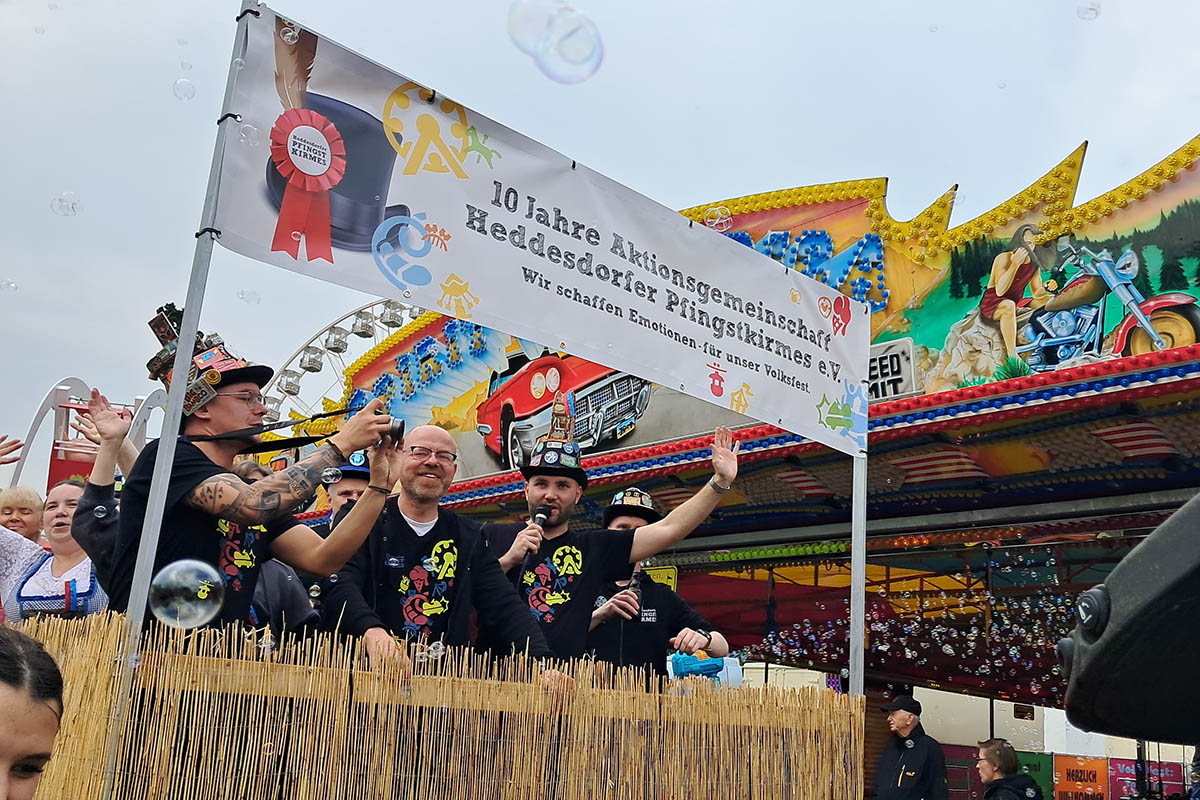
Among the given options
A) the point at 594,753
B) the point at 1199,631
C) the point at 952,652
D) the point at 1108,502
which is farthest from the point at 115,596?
the point at 952,652

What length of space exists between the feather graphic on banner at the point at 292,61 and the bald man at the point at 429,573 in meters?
1.31

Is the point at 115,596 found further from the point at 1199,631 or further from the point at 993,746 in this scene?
the point at 993,746

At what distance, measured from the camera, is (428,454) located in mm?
4062

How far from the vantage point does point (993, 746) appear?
296 inches

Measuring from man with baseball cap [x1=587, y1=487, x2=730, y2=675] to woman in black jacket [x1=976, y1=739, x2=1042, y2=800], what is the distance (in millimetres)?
2906

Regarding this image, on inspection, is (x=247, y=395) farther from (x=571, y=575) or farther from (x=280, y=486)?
(x=571, y=575)

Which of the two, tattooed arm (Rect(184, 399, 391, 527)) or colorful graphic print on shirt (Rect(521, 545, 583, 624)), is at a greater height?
tattooed arm (Rect(184, 399, 391, 527))

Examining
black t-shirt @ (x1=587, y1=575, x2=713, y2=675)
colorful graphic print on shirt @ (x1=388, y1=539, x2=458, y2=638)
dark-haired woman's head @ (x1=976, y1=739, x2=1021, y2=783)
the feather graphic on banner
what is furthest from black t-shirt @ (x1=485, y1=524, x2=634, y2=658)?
dark-haired woman's head @ (x1=976, y1=739, x2=1021, y2=783)

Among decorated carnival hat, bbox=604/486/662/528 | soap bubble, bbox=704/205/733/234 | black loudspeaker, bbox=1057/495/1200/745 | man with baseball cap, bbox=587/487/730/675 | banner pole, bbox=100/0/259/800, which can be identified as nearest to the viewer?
black loudspeaker, bbox=1057/495/1200/745

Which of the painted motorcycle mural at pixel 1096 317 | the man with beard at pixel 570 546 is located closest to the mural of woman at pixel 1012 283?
the painted motorcycle mural at pixel 1096 317

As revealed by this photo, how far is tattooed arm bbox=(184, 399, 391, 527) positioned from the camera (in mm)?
3195

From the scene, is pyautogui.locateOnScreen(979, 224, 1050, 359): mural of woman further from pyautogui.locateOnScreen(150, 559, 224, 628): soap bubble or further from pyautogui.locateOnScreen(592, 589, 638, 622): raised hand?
pyautogui.locateOnScreen(150, 559, 224, 628): soap bubble

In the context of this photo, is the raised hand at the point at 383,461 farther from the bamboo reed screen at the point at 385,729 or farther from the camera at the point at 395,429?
the bamboo reed screen at the point at 385,729

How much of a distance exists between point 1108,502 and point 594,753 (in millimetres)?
5505
